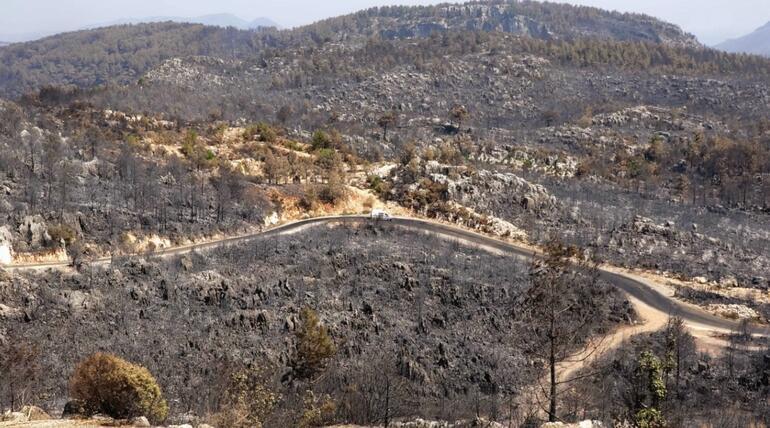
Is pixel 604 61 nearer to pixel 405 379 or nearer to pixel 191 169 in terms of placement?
pixel 191 169

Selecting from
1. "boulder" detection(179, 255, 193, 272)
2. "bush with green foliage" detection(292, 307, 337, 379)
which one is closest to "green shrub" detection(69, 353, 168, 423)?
"bush with green foliage" detection(292, 307, 337, 379)

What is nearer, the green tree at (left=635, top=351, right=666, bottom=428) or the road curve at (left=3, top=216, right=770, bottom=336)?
the green tree at (left=635, top=351, right=666, bottom=428)

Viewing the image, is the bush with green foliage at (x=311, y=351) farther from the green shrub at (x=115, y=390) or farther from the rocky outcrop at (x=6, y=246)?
the rocky outcrop at (x=6, y=246)

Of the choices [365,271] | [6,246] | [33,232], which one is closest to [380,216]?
[365,271]

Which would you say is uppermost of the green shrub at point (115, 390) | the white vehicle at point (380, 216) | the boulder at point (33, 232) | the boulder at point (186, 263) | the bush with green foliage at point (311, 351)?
the boulder at point (33, 232)

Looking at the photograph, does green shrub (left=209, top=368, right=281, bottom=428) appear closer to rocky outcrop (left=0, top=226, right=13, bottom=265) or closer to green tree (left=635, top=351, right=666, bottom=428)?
green tree (left=635, top=351, right=666, bottom=428)

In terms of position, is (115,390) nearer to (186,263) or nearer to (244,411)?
(244,411)

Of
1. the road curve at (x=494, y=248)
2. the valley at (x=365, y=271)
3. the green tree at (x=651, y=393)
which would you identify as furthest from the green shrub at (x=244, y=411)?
the road curve at (x=494, y=248)
